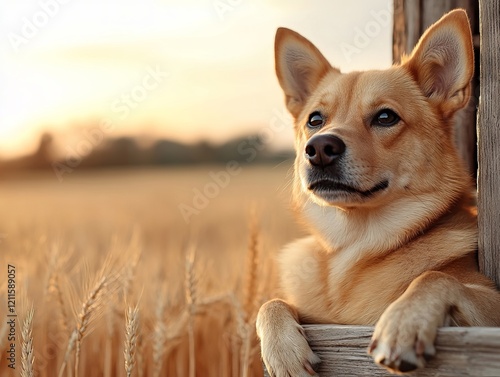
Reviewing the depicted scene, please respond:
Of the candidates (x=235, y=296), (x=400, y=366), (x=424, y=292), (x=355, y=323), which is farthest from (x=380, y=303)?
(x=235, y=296)

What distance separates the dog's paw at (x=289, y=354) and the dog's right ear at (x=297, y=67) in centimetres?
148

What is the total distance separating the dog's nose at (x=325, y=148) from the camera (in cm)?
289

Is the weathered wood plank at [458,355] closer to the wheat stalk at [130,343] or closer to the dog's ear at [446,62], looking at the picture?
the wheat stalk at [130,343]

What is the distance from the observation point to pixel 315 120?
3.42m

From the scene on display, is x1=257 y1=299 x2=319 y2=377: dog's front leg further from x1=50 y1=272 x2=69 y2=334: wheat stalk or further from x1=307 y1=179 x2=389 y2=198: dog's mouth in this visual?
x1=50 y1=272 x2=69 y2=334: wheat stalk

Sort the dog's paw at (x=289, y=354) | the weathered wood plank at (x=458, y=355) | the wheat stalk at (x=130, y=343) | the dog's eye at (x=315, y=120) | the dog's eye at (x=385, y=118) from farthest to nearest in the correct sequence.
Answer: the dog's eye at (x=315, y=120)
the dog's eye at (x=385, y=118)
the wheat stalk at (x=130, y=343)
the dog's paw at (x=289, y=354)
the weathered wood plank at (x=458, y=355)

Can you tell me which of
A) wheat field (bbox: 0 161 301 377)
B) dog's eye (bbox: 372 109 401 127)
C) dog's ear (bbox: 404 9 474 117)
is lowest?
wheat field (bbox: 0 161 301 377)

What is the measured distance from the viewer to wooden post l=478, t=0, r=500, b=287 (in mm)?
2648

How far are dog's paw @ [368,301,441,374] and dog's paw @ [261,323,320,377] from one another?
0.41 meters

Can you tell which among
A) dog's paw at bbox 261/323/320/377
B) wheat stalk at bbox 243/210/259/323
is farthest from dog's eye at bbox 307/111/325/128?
dog's paw at bbox 261/323/320/377

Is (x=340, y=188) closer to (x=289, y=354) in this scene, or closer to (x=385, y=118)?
(x=385, y=118)

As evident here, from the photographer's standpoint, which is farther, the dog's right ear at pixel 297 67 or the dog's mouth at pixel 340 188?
the dog's right ear at pixel 297 67

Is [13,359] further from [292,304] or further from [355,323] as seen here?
[355,323]

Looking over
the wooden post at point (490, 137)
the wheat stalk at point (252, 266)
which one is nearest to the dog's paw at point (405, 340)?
the wooden post at point (490, 137)
